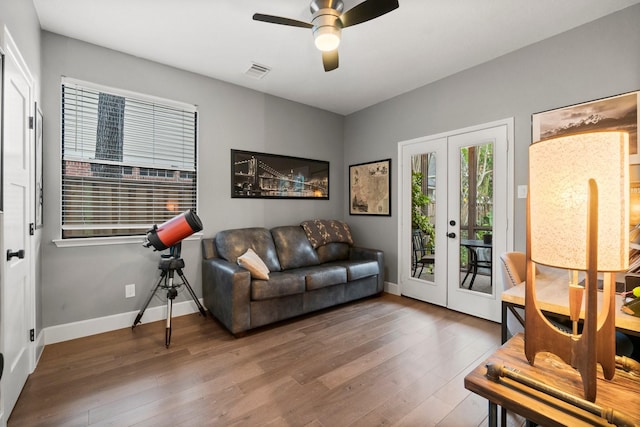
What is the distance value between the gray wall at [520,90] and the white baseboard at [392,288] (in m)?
0.07

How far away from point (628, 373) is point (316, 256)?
3139 millimetres

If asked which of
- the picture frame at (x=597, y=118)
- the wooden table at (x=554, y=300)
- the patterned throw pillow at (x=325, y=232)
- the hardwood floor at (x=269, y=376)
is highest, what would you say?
the picture frame at (x=597, y=118)

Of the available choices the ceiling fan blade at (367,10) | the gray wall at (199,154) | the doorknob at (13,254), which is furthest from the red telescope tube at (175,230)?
the ceiling fan blade at (367,10)

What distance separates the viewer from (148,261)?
10.2ft

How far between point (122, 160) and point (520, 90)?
13.2 ft

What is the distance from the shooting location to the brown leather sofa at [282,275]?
2.76m

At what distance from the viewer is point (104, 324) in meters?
2.84

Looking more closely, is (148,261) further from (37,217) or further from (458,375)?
(458,375)

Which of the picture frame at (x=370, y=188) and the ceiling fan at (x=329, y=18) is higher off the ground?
the ceiling fan at (x=329, y=18)

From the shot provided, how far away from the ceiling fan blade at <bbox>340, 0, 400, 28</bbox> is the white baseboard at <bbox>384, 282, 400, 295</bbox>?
3.20 metres

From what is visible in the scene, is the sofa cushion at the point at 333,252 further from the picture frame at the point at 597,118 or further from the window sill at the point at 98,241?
the picture frame at the point at 597,118

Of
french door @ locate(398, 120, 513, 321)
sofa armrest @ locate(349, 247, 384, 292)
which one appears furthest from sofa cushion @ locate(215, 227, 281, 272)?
french door @ locate(398, 120, 513, 321)

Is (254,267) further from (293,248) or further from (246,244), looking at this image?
(293,248)

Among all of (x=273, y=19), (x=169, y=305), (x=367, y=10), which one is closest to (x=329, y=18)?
(x=367, y=10)
